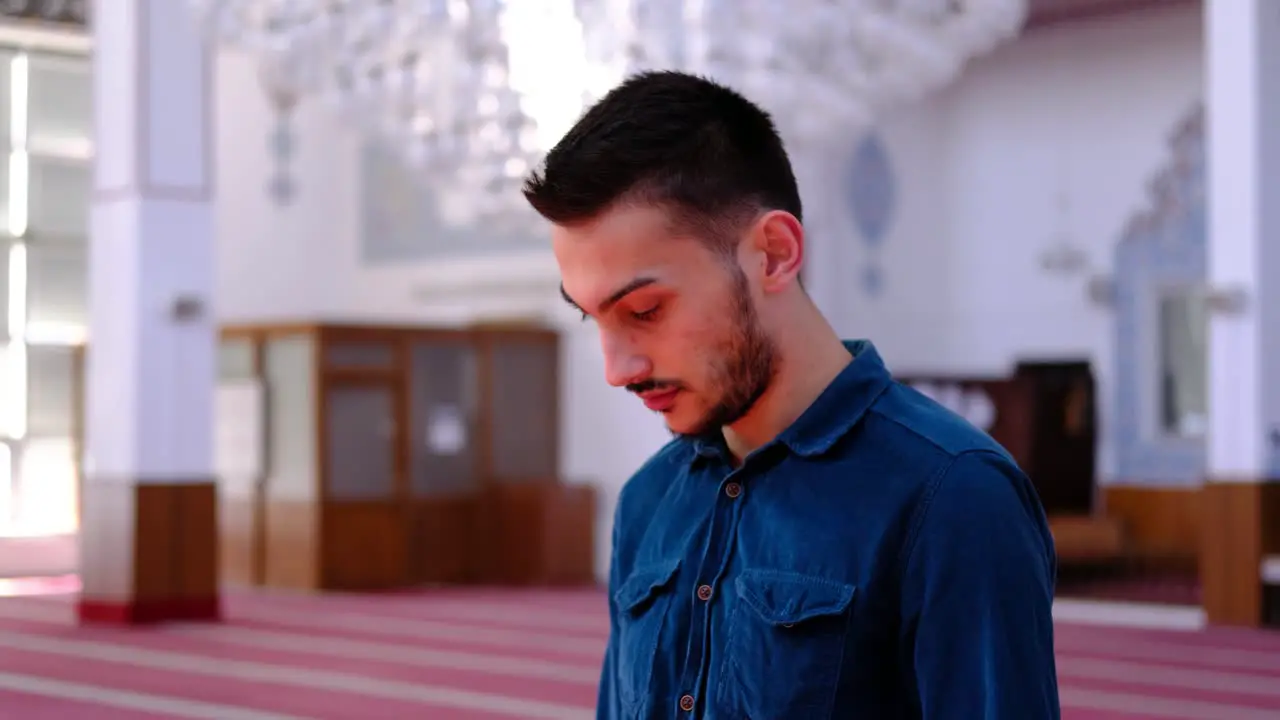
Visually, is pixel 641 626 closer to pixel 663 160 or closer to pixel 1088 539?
pixel 663 160

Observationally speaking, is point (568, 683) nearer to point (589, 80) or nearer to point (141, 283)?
point (589, 80)

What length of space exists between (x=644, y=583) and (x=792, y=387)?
0.68 feet

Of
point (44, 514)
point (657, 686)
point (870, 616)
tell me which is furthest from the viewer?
point (44, 514)

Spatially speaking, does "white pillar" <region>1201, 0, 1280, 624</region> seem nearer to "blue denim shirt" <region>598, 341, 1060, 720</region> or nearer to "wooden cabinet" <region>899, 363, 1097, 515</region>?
"wooden cabinet" <region>899, 363, 1097, 515</region>

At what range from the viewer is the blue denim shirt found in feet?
4.03

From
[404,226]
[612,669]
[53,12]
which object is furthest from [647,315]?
[53,12]

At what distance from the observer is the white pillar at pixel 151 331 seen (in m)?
9.62

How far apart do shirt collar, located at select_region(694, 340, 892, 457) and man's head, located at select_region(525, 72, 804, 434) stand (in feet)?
0.14

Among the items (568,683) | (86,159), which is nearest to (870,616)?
(568,683)

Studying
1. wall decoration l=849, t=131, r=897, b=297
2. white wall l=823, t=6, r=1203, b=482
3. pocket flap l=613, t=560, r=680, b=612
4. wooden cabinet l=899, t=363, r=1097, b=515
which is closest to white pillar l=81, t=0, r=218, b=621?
wooden cabinet l=899, t=363, r=1097, b=515

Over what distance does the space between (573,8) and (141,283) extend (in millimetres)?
3028

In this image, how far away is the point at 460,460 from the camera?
510 inches

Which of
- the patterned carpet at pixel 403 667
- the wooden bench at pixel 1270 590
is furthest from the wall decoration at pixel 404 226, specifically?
the wooden bench at pixel 1270 590

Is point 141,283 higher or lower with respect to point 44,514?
higher
